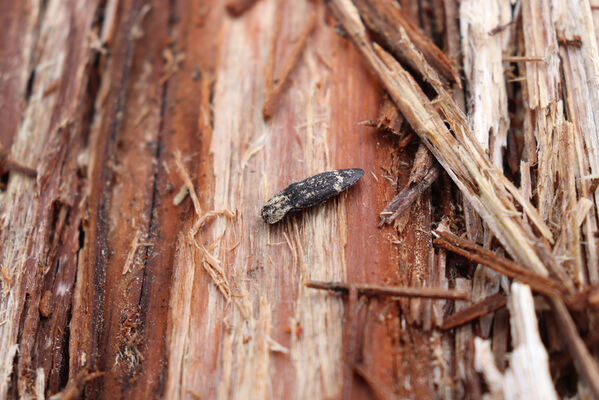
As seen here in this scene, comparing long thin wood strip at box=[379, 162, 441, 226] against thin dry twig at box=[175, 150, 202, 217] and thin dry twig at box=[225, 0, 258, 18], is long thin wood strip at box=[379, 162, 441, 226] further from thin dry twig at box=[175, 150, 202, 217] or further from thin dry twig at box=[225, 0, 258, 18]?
thin dry twig at box=[225, 0, 258, 18]

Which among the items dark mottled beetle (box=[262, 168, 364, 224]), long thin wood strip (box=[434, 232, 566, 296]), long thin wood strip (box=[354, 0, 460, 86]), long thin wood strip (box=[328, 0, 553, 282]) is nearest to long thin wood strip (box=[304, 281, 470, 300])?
long thin wood strip (box=[434, 232, 566, 296])

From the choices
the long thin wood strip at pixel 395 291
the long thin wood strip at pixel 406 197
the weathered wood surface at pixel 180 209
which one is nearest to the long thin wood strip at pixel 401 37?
the weathered wood surface at pixel 180 209

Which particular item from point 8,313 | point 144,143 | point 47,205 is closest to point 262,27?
point 144,143

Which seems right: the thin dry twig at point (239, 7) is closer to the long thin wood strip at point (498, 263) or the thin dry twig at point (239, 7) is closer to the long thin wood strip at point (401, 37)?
the long thin wood strip at point (401, 37)

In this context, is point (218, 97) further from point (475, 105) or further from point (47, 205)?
point (475, 105)

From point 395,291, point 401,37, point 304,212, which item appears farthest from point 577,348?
point 401,37

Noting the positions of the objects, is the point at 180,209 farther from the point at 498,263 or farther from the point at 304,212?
the point at 498,263

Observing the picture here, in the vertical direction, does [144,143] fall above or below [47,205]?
above
